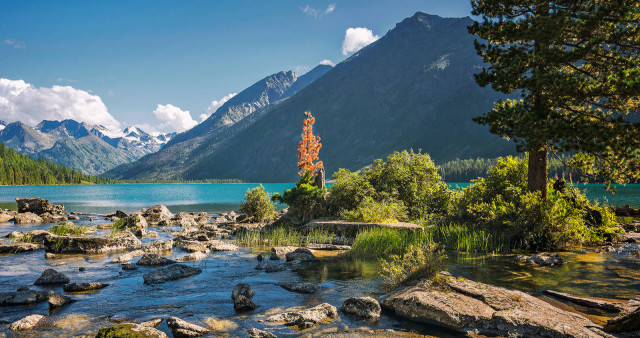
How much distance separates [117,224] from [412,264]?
94.0ft

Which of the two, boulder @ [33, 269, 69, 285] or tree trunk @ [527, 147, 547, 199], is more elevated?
tree trunk @ [527, 147, 547, 199]

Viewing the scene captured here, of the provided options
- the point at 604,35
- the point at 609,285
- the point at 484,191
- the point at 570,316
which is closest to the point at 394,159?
the point at 484,191

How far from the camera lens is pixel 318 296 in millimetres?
10539

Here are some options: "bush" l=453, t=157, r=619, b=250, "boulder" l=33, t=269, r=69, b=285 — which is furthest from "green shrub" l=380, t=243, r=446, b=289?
"boulder" l=33, t=269, r=69, b=285

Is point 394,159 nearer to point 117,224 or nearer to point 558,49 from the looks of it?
point 558,49

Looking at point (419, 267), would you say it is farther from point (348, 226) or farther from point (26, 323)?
point (348, 226)

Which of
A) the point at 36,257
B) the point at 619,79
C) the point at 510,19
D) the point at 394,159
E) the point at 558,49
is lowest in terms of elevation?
the point at 36,257

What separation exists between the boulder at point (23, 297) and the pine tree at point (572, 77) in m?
17.5

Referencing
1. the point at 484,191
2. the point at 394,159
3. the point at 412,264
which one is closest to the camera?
the point at 412,264

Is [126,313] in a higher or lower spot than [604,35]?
lower

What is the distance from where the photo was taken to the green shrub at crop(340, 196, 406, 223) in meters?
22.0

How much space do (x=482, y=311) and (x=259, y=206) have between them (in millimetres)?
27987

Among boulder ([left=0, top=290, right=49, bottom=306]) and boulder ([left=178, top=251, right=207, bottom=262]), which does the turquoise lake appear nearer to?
boulder ([left=178, top=251, right=207, bottom=262])

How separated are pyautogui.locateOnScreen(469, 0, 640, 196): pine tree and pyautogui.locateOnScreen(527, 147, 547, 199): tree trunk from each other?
5.42 ft
